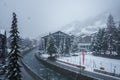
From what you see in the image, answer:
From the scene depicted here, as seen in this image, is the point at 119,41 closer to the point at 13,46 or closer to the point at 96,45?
the point at 96,45

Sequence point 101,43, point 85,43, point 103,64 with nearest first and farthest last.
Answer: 1. point 103,64
2. point 101,43
3. point 85,43

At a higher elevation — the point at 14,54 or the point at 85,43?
the point at 85,43

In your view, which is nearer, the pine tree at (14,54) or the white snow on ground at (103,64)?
the pine tree at (14,54)

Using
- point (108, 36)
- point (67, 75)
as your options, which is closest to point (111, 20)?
point (108, 36)

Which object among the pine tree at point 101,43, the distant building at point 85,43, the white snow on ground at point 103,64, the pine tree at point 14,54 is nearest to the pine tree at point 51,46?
the white snow on ground at point 103,64

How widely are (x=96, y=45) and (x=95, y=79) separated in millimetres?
47903

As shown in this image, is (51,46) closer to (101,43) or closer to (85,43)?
(101,43)

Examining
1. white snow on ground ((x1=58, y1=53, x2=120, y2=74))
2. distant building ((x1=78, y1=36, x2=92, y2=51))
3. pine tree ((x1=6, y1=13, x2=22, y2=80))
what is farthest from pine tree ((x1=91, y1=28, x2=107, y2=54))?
pine tree ((x1=6, y1=13, x2=22, y2=80))

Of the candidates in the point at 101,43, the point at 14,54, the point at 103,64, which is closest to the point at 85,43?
the point at 101,43

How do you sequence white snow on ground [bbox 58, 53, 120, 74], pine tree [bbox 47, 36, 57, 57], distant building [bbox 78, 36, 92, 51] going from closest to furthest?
1. white snow on ground [bbox 58, 53, 120, 74]
2. pine tree [bbox 47, 36, 57, 57]
3. distant building [bbox 78, 36, 92, 51]

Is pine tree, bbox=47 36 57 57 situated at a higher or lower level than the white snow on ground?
higher

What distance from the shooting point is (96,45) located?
81.8 meters

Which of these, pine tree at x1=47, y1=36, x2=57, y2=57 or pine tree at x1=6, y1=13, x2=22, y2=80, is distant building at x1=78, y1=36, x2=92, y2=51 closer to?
pine tree at x1=47, y1=36, x2=57, y2=57

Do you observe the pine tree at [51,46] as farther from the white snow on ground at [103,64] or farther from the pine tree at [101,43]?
the pine tree at [101,43]
